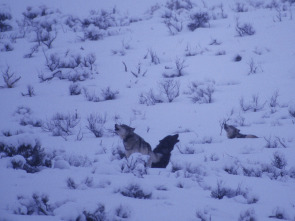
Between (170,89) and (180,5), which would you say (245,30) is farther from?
(180,5)

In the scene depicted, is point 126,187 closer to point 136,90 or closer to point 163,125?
point 163,125

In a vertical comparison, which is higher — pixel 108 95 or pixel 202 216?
pixel 202 216

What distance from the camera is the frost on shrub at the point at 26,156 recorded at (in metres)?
4.44

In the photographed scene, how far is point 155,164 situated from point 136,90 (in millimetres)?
4011

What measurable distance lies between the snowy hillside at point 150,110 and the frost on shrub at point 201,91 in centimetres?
4

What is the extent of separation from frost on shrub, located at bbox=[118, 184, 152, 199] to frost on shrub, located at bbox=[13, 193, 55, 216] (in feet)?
2.40

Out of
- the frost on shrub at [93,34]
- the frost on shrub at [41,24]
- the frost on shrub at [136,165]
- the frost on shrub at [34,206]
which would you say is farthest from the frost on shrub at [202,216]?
the frost on shrub at [93,34]

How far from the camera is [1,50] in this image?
1245 centimetres

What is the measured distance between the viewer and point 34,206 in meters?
3.10

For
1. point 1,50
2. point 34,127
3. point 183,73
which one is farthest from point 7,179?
point 1,50

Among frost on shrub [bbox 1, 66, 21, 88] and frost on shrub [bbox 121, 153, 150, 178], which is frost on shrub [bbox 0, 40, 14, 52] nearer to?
frost on shrub [bbox 1, 66, 21, 88]

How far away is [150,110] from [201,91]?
122cm

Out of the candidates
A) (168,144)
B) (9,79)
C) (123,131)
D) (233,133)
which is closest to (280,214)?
(168,144)

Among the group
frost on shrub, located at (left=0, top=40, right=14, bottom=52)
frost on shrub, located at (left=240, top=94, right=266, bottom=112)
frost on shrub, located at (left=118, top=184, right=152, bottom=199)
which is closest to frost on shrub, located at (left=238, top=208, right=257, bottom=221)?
frost on shrub, located at (left=118, top=184, right=152, bottom=199)
